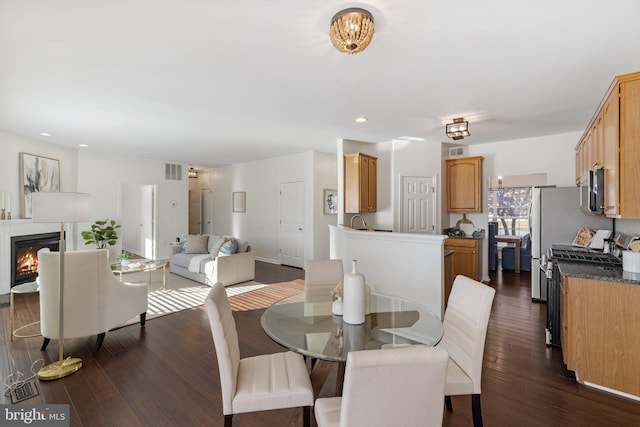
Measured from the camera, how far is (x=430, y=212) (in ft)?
17.4

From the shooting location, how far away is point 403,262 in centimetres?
364

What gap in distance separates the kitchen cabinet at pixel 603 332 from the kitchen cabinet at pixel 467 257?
2.52m

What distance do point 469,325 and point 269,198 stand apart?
6012 millimetres

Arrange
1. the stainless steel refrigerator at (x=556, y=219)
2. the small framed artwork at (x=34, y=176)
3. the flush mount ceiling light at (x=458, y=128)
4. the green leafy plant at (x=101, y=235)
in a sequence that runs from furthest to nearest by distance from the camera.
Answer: the green leafy plant at (x=101, y=235)
the small framed artwork at (x=34, y=176)
the stainless steel refrigerator at (x=556, y=219)
the flush mount ceiling light at (x=458, y=128)

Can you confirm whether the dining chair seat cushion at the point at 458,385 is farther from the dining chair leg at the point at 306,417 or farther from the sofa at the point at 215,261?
the sofa at the point at 215,261

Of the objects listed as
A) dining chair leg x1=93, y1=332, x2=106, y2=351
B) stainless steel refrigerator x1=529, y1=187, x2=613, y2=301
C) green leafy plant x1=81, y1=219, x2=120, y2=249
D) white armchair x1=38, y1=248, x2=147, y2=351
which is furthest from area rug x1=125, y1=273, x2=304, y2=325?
stainless steel refrigerator x1=529, y1=187, x2=613, y2=301

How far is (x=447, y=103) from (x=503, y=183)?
5.15 m

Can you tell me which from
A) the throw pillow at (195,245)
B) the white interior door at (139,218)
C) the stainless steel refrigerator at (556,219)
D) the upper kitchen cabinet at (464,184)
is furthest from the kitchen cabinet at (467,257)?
the white interior door at (139,218)

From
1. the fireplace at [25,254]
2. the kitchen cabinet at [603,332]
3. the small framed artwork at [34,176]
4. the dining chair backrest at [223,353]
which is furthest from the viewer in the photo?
the small framed artwork at [34,176]

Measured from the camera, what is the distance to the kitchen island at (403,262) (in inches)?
134

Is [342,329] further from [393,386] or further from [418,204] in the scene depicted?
[418,204]

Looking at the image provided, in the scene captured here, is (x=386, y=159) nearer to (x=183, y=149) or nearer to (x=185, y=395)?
(x=183, y=149)

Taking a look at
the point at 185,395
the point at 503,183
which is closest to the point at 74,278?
the point at 185,395

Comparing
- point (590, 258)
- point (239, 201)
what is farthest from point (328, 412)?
point (239, 201)
